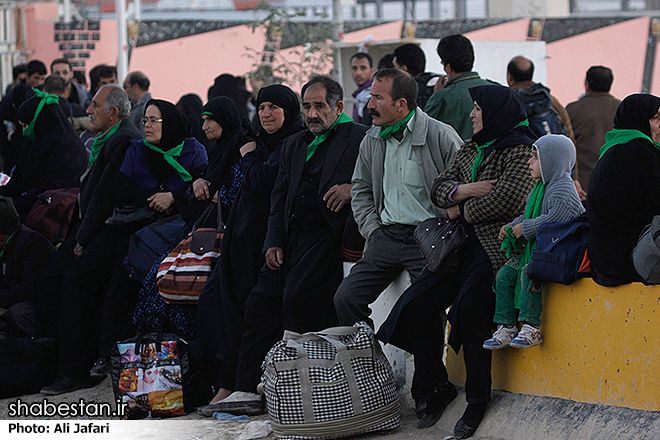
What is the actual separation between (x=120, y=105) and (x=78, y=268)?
130 cm

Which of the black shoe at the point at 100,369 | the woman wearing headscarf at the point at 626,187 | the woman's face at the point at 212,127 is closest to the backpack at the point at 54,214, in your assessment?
the black shoe at the point at 100,369

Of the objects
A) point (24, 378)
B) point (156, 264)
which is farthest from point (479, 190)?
point (24, 378)

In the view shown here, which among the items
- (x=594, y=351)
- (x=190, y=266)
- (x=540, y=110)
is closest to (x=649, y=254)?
(x=594, y=351)

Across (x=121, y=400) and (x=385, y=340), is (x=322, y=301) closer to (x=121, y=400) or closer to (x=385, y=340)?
(x=385, y=340)

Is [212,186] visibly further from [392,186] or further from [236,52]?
[236,52]

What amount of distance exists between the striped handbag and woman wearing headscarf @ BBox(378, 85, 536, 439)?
69.7 inches

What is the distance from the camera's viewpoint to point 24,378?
22.8ft

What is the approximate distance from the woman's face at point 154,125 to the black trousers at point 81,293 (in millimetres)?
761

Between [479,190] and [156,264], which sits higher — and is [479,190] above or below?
above

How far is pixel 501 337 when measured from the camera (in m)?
4.43

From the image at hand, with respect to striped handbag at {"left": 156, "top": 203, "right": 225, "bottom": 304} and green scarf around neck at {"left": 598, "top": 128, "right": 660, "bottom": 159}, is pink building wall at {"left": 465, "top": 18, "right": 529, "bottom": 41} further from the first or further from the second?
green scarf around neck at {"left": 598, "top": 128, "right": 660, "bottom": 159}

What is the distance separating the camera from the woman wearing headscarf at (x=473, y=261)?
456 centimetres

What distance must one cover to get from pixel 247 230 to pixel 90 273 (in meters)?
1.63

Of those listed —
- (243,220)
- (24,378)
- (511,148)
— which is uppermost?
(511,148)
